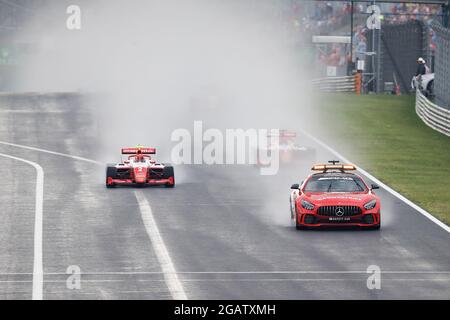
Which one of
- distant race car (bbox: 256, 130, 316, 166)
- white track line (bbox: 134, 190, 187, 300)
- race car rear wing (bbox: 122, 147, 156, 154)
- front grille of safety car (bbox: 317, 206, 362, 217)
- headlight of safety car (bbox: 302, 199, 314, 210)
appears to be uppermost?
race car rear wing (bbox: 122, 147, 156, 154)

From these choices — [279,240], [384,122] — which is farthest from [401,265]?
[384,122]

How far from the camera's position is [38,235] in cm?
2823

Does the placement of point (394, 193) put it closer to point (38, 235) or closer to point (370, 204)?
point (370, 204)

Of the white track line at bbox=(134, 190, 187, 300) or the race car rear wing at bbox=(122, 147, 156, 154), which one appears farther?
the race car rear wing at bbox=(122, 147, 156, 154)

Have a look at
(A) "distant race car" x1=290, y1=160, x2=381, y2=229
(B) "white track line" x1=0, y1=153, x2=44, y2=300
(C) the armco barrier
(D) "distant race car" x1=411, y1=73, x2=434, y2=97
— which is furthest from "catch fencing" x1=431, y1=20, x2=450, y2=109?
(A) "distant race car" x1=290, y1=160, x2=381, y2=229

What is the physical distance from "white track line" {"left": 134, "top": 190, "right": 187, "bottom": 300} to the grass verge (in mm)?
6800

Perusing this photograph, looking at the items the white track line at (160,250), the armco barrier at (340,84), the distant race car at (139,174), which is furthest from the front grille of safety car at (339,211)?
the armco barrier at (340,84)

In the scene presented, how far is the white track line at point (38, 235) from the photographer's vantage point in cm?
2198

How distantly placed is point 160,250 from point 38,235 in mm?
3374

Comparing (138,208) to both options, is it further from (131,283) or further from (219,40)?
(219,40)

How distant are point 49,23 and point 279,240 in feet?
Answer: 235

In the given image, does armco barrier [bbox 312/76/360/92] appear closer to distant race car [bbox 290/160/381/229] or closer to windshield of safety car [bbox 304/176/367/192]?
windshield of safety car [bbox 304/176/367/192]

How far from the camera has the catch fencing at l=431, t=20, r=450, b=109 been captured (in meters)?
55.2

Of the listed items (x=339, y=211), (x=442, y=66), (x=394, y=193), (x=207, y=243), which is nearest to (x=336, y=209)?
(x=339, y=211)
